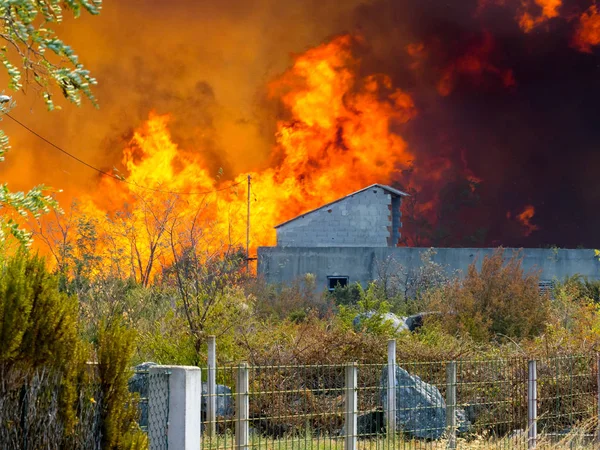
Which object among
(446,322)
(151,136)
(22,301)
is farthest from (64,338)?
(151,136)

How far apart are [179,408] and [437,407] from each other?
5.28 metres

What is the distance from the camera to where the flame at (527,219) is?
68000 mm

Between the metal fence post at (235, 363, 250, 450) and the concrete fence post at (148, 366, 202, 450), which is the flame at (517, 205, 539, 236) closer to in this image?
the metal fence post at (235, 363, 250, 450)

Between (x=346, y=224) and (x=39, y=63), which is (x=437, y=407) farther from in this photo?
(x=346, y=224)

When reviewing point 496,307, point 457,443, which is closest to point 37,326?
point 457,443

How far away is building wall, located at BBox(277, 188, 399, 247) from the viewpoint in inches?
1852

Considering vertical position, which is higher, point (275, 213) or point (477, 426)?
point (275, 213)

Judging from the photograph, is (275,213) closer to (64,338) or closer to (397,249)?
(397,249)

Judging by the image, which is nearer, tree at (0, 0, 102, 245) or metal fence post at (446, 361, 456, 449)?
tree at (0, 0, 102, 245)

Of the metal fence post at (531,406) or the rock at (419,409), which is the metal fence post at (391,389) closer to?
the rock at (419,409)

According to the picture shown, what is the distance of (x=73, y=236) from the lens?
35719 mm

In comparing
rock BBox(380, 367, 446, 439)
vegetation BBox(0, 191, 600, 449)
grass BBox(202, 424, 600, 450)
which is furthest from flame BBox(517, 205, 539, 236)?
grass BBox(202, 424, 600, 450)

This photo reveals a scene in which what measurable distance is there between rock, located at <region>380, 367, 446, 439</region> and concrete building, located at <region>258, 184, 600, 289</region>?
82.6 ft

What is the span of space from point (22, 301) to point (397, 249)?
3519cm
